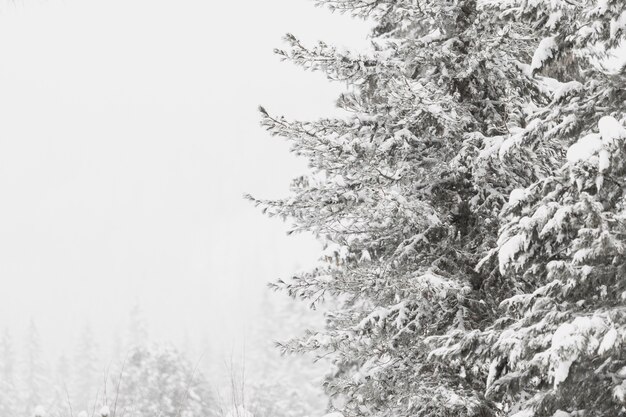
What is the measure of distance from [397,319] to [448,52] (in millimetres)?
2864

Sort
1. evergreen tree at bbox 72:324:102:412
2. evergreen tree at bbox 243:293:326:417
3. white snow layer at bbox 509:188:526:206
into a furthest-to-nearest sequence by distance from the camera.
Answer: evergreen tree at bbox 72:324:102:412, evergreen tree at bbox 243:293:326:417, white snow layer at bbox 509:188:526:206

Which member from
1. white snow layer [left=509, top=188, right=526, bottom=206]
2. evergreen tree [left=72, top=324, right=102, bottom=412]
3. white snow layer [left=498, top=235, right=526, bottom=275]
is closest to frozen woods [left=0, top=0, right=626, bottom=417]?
white snow layer [left=509, top=188, right=526, bottom=206]

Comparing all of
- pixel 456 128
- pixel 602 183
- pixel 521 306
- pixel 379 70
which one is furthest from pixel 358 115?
pixel 602 183

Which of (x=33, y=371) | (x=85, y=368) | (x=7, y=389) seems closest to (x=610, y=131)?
(x=7, y=389)

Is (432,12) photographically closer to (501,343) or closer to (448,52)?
(448,52)

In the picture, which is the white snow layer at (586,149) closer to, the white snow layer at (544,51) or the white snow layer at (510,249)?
the white snow layer at (510,249)

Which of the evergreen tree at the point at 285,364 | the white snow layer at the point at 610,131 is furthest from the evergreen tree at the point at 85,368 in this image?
the white snow layer at the point at 610,131

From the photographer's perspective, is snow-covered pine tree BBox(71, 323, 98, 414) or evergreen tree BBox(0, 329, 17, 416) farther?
snow-covered pine tree BBox(71, 323, 98, 414)

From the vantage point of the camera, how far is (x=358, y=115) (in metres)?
7.30

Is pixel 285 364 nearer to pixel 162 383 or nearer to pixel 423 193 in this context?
pixel 162 383

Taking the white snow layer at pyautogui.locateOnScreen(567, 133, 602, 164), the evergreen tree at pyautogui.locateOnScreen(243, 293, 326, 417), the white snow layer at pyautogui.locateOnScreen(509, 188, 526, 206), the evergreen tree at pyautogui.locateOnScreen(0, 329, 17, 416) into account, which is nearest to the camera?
the white snow layer at pyautogui.locateOnScreen(567, 133, 602, 164)

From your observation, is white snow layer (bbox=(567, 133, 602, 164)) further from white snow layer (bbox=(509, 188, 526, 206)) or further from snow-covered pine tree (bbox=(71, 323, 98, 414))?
snow-covered pine tree (bbox=(71, 323, 98, 414))

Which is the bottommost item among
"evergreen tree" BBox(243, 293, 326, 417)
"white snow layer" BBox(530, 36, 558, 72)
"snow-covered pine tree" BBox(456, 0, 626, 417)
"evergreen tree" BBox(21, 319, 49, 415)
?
"snow-covered pine tree" BBox(456, 0, 626, 417)

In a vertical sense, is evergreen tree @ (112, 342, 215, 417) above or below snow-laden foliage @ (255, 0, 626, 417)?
above
